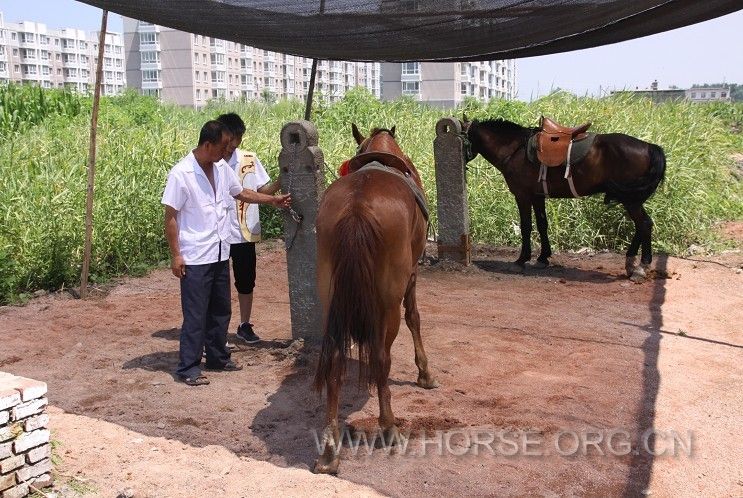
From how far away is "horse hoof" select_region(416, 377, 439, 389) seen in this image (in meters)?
4.73

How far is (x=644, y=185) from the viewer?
25.0 feet

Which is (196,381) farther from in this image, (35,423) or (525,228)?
(525,228)

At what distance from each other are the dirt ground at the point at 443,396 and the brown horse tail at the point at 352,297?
0.53m

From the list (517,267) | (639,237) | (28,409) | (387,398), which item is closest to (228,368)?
(387,398)

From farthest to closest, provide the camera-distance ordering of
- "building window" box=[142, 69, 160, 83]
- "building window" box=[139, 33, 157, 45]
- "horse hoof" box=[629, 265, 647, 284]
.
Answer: "building window" box=[139, 33, 157, 45] < "building window" box=[142, 69, 160, 83] < "horse hoof" box=[629, 265, 647, 284]

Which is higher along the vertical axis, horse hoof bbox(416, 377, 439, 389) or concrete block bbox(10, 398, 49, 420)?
concrete block bbox(10, 398, 49, 420)

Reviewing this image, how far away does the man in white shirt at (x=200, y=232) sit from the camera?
182 inches

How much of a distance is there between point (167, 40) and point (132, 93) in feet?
148

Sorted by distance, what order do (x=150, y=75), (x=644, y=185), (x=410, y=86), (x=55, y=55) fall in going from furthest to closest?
(x=55, y=55) < (x=150, y=75) < (x=410, y=86) < (x=644, y=185)

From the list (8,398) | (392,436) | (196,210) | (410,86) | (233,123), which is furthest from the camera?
(410,86)

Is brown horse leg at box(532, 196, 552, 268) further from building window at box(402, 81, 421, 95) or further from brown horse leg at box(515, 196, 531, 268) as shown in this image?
building window at box(402, 81, 421, 95)

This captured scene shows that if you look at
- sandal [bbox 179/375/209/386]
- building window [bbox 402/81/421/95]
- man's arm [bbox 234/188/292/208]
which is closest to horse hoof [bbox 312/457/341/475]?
sandal [bbox 179/375/209/386]

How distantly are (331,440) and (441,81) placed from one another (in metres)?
55.5

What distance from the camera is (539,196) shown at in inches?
325
